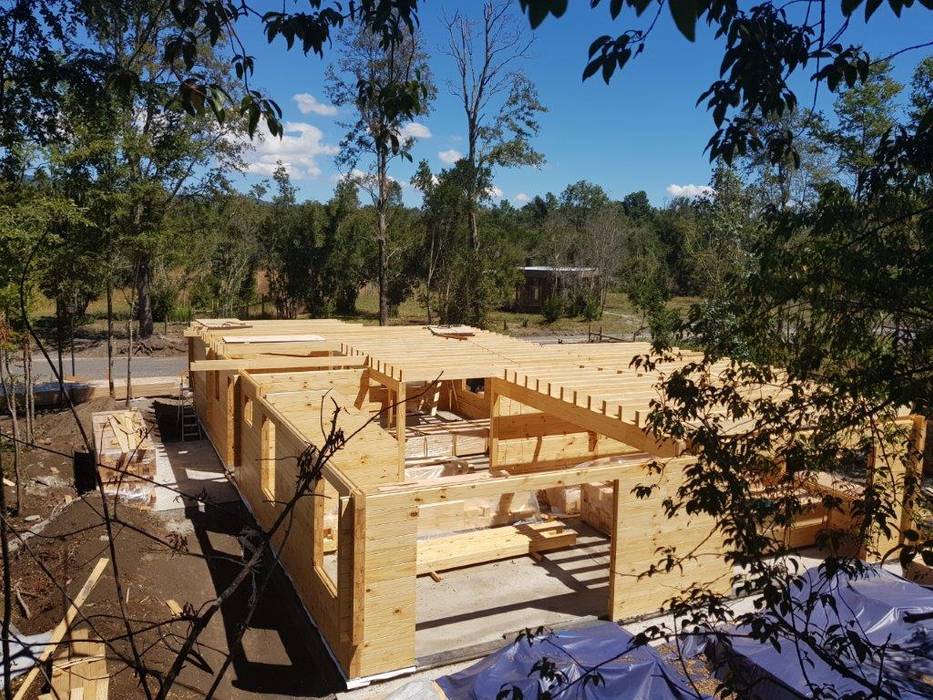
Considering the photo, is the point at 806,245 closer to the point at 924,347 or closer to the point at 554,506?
A: the point at 924,347

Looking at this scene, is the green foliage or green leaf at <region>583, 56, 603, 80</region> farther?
the green foliage

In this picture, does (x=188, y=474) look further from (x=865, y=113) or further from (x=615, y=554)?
(x=865, y=113)

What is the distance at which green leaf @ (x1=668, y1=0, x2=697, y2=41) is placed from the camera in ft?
5.01

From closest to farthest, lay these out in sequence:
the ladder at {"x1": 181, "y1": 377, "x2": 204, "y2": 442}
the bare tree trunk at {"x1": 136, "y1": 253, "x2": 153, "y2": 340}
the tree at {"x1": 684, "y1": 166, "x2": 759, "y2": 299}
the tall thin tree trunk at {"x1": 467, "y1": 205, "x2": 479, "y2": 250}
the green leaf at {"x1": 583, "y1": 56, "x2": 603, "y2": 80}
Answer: the green leaf at {"x1": 583, "y1": 56, "x2": 603, "y2": 80}
the ladder at {"x1": 181, "y1": 377, "x2": 204, "y2": 442}
the tree at {"x1": 684, "y1": 166, "x2": 759, "y2": 299}
the bare tree trunk at {"x1": 136, "y1": 253, "x2": 153, "y2": 340}
the tall thin tree trunk at {"x1": 467, "y1": 205, "x2": 479, "y2": 250}

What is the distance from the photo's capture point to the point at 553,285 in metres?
44.0

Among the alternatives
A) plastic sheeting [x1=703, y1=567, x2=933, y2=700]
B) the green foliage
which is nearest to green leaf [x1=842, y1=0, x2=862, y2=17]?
plastic sheeting [x1=703, y1=567, x2=933, y2=700]

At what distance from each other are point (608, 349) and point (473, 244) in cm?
1678

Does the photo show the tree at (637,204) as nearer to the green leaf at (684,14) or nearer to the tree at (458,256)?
the tree at (458,256)

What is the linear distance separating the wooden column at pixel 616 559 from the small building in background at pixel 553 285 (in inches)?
1327

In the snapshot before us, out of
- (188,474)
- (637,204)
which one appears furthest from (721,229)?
(637,204)

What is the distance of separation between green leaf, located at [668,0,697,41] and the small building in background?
40.1 meters

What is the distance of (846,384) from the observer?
349 centimetres

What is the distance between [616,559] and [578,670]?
2.63 m

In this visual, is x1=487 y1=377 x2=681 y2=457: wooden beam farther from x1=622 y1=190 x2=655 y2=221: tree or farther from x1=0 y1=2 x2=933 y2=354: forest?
x1=622 y1=190 x2=655 y2=221: tree
